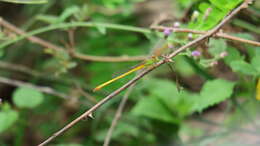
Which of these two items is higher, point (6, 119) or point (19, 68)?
point (19, 68)

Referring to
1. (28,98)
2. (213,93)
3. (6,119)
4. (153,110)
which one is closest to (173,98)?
(153,110)

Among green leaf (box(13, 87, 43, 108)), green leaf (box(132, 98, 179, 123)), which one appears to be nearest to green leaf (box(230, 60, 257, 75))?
green leaf (box(132, 98, 179, 123))

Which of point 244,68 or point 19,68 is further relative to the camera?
point 19,68

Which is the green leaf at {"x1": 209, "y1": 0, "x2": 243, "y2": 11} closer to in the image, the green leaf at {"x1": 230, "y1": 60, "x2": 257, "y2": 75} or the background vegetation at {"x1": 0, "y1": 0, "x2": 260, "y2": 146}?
the background vegetation at {"x1": 0, "y1": 0, "x2": 260, "y2": 146}

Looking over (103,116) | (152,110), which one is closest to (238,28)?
(152,110)

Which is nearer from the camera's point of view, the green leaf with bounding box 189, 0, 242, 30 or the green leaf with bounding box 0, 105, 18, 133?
the green leaf with bounding box 189, 0, 242, 30

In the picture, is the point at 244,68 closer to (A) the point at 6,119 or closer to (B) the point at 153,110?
(B) the point at 153,110

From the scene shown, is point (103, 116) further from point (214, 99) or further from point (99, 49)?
point (214, 99)
